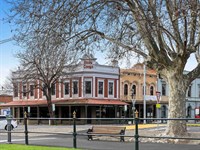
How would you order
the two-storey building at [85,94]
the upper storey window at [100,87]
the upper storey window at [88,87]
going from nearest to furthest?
the two-storey building at [85,94] < the upper storey window at [88,87] < the upper storey window at [100,87]

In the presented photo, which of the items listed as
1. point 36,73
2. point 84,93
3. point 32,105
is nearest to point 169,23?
point 36,73

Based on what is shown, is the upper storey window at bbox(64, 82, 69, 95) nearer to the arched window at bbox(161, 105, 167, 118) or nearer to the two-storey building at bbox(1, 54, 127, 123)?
the two-storey building at bbox(1, 54, 127, 123)

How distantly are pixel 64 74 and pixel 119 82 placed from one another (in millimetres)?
11644

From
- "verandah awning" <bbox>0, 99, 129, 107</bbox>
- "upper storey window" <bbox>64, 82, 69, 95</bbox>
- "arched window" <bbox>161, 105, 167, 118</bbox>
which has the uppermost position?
"upper storey window" <bbox>64, 82, 69, 95</bbox>

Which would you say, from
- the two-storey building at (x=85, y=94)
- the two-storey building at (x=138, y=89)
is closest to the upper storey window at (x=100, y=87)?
the two-storey building at (x=85, y=94)

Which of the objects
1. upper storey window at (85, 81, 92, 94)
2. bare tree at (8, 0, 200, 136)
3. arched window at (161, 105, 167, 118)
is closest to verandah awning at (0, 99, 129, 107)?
upper storey window at (85, 81, 92, 94)

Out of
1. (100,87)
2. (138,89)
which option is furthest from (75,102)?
(138,89)

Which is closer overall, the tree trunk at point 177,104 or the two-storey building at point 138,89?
the tree trunk at point 177,104

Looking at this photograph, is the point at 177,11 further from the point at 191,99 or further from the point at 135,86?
the point at 191,99

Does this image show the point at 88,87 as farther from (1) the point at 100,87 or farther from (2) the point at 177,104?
(2) the point at 177,104

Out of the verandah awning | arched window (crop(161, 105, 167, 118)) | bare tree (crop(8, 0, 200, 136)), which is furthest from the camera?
arched window (crop(161, 105, 167, 118))

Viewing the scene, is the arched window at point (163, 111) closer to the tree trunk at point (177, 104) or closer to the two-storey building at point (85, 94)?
the two-storey building at point (85, 94)

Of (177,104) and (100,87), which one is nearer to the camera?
(177,104)

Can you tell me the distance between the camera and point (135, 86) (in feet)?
231
